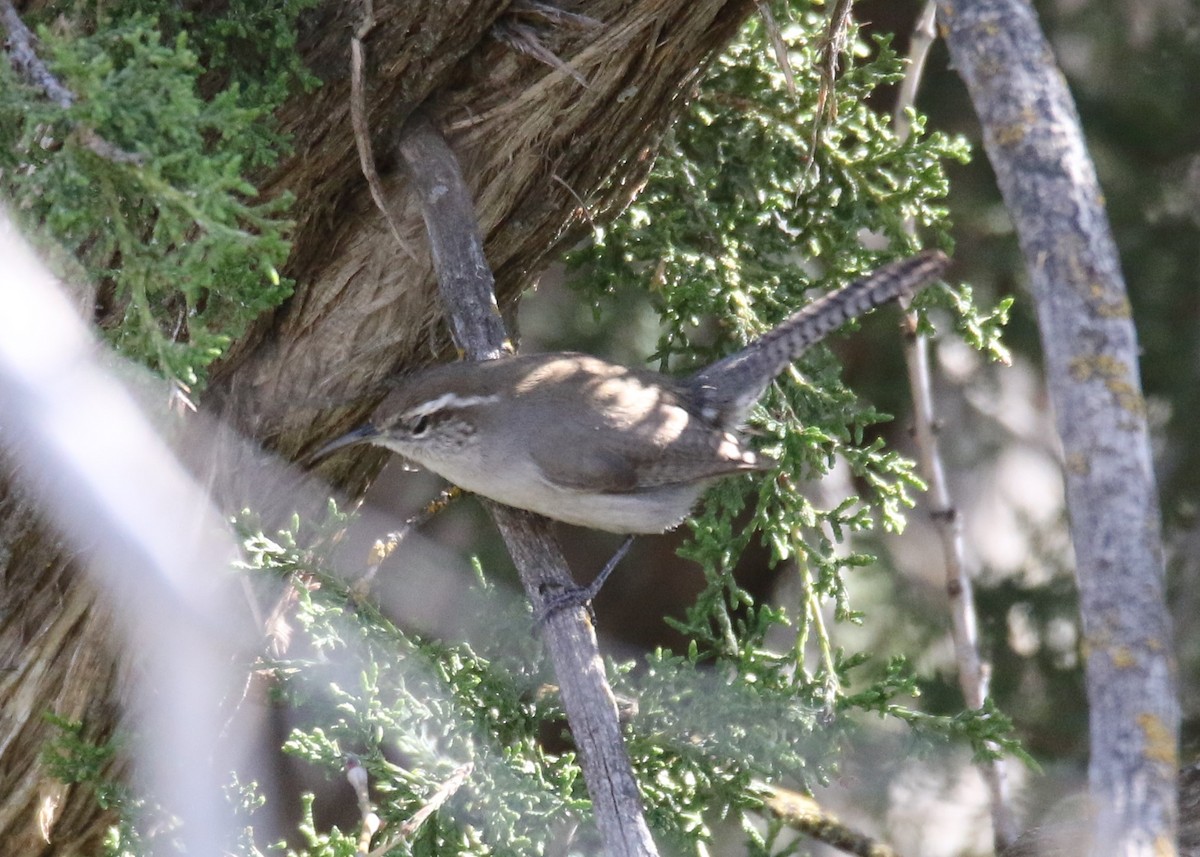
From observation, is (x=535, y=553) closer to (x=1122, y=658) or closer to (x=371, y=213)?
(x=371, y=213)

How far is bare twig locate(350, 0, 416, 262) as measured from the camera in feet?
7.82

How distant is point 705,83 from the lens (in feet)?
10.3

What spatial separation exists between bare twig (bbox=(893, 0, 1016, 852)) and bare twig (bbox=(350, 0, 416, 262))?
1424 mm

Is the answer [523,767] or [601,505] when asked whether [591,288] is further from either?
[523,767]

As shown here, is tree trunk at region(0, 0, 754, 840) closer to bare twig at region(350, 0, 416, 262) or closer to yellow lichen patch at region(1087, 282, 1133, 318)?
bare twig at region(350, 0, 416, 262)

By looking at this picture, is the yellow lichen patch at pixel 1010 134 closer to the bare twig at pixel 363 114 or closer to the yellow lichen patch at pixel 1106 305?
the yellow lichen patch at pixel 1106 305

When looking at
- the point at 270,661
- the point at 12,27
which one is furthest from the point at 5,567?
the point at 12,27

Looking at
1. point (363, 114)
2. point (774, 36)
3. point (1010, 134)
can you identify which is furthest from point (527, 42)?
point (1010, 134)

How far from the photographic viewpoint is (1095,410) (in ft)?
4.73

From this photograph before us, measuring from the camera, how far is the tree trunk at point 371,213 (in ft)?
8.20

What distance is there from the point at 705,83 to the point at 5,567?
2006mm

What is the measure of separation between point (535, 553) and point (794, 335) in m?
0.86

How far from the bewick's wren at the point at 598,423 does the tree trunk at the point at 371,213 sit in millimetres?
168

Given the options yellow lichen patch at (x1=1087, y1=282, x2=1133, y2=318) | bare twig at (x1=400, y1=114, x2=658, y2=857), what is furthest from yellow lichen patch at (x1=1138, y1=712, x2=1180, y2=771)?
bare twig at (x1=400, y1=114, x2=658, y2=857)
